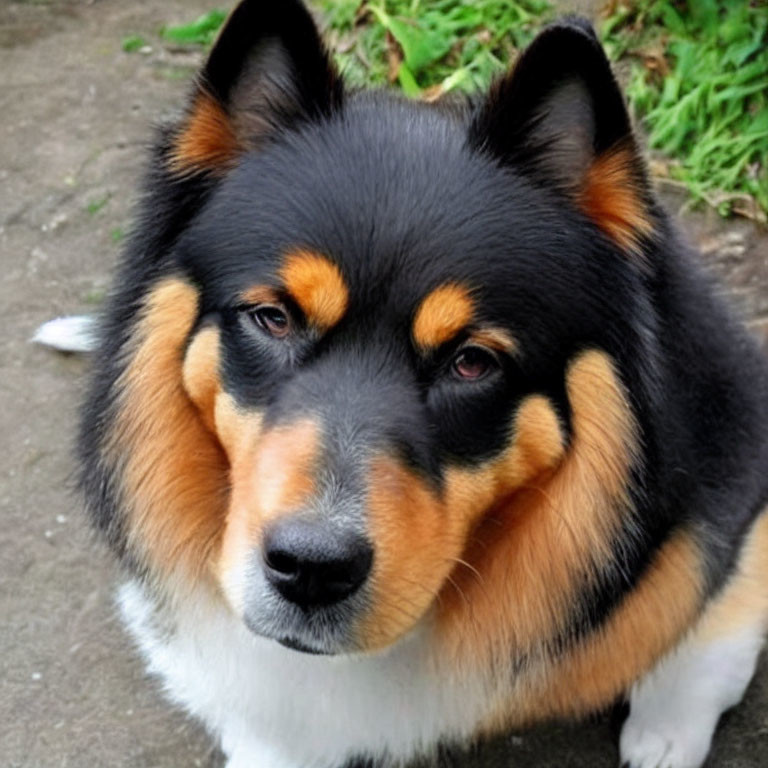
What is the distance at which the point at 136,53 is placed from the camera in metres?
6.48

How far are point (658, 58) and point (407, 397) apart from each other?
361 centimetres

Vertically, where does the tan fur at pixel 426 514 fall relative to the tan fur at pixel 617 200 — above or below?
below

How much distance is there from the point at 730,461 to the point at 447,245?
3.28ft

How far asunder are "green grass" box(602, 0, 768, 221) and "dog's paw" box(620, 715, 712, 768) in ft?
7.82

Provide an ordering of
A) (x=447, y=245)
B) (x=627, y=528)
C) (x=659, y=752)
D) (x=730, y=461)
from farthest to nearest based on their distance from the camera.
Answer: (x=659, y=752) < (x=730, y=461) < (x=627, y=528) < (x=447, y=245)

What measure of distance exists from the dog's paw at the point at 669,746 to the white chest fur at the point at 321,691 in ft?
2.01

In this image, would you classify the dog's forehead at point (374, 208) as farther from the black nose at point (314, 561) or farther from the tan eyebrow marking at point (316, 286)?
the black nose at point (314, 561)

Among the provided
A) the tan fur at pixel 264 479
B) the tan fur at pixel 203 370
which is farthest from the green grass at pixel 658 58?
the tan fur at pixel 264 479

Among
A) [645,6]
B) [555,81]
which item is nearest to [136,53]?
[645,6]

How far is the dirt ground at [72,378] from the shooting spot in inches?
147

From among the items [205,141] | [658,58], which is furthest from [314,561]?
[658,58]

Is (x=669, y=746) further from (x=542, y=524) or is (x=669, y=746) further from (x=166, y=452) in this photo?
(x=166, y=452)

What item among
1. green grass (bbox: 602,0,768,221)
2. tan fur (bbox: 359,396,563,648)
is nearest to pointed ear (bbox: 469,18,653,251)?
tan fur (bbox: 359,396,563,648)

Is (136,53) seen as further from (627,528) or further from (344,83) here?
(627,528)
